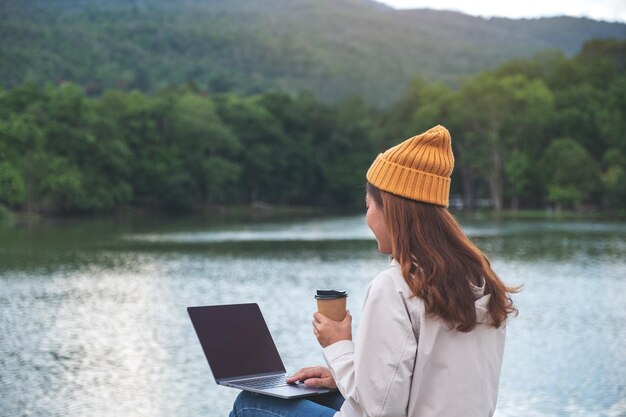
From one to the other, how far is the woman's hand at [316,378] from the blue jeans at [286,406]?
5 centimetres

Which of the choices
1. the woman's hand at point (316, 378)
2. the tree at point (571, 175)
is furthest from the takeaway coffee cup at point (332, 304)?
the tree at point (571, 175)

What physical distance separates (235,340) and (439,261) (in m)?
0.89

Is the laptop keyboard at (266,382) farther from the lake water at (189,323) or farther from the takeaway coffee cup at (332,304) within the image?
the lake water at (189,323)

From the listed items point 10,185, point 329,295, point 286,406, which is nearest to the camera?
point 329,295

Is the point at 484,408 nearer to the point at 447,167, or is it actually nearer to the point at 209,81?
the point at 447,167

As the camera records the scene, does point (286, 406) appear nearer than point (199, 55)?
Yes

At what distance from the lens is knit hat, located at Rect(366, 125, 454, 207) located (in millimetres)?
2811

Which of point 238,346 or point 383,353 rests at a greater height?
→ point 383,353

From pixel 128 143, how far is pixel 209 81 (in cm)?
6812

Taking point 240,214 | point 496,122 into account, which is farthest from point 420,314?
point 496,122

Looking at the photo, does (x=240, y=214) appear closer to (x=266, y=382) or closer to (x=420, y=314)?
(x=266, y=382)

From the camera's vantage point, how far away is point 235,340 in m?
3.38

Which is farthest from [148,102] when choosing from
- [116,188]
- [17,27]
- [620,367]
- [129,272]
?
[620,367]

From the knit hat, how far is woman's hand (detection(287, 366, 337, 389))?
0.63 metres
